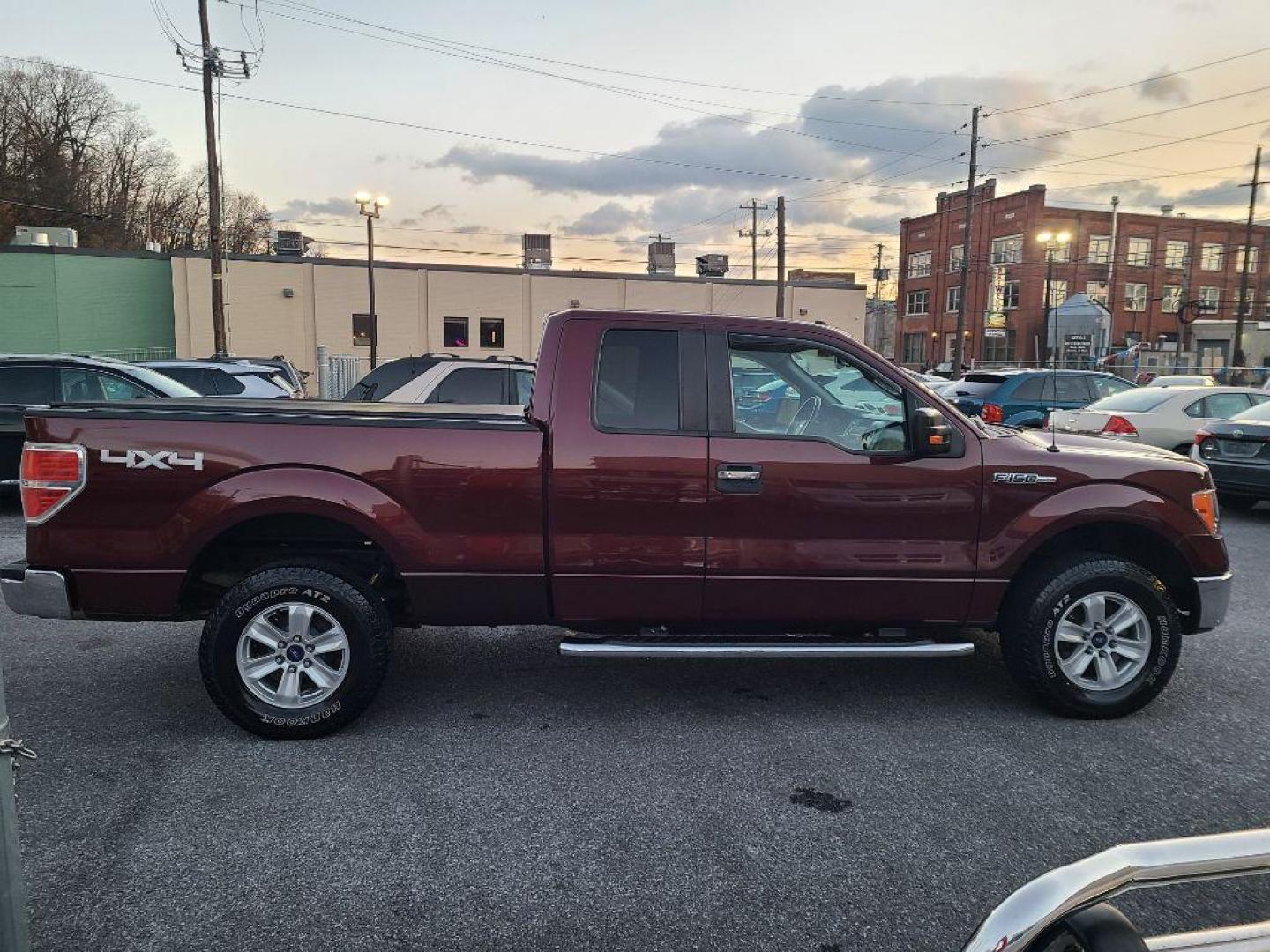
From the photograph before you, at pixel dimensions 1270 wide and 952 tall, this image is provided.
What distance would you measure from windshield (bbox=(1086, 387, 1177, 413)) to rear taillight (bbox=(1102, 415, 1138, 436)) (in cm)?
100

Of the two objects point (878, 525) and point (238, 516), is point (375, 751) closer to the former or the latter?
point (238, 516)

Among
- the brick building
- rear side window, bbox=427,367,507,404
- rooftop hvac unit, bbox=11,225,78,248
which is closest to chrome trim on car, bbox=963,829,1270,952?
rear side window, bbox=427,367,507,404

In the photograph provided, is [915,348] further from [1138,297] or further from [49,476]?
[49,476]

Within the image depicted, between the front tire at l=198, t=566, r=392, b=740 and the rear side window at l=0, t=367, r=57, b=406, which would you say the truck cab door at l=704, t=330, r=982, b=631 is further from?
the rear side window at l=0, t=367, r=57, b=406

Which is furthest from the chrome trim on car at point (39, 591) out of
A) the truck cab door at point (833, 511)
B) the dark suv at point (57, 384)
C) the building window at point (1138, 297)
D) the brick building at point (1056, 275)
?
the building window at point (1138, 297)

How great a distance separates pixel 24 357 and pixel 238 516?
815 centimetres

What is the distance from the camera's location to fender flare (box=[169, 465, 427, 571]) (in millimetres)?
3922

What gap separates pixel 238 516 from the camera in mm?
3941

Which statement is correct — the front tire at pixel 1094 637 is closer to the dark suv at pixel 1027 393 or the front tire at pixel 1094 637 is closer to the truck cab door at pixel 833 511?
the truck cab door at pixel 833 511

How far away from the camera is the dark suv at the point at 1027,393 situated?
1478cm

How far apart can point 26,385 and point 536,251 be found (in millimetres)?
35981

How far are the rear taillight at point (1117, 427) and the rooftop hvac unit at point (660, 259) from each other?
36.5 metres

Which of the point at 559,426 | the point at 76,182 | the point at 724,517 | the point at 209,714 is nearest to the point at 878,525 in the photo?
the point at 724,517

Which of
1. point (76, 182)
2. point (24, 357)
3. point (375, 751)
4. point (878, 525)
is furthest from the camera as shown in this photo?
point (76, 182)
